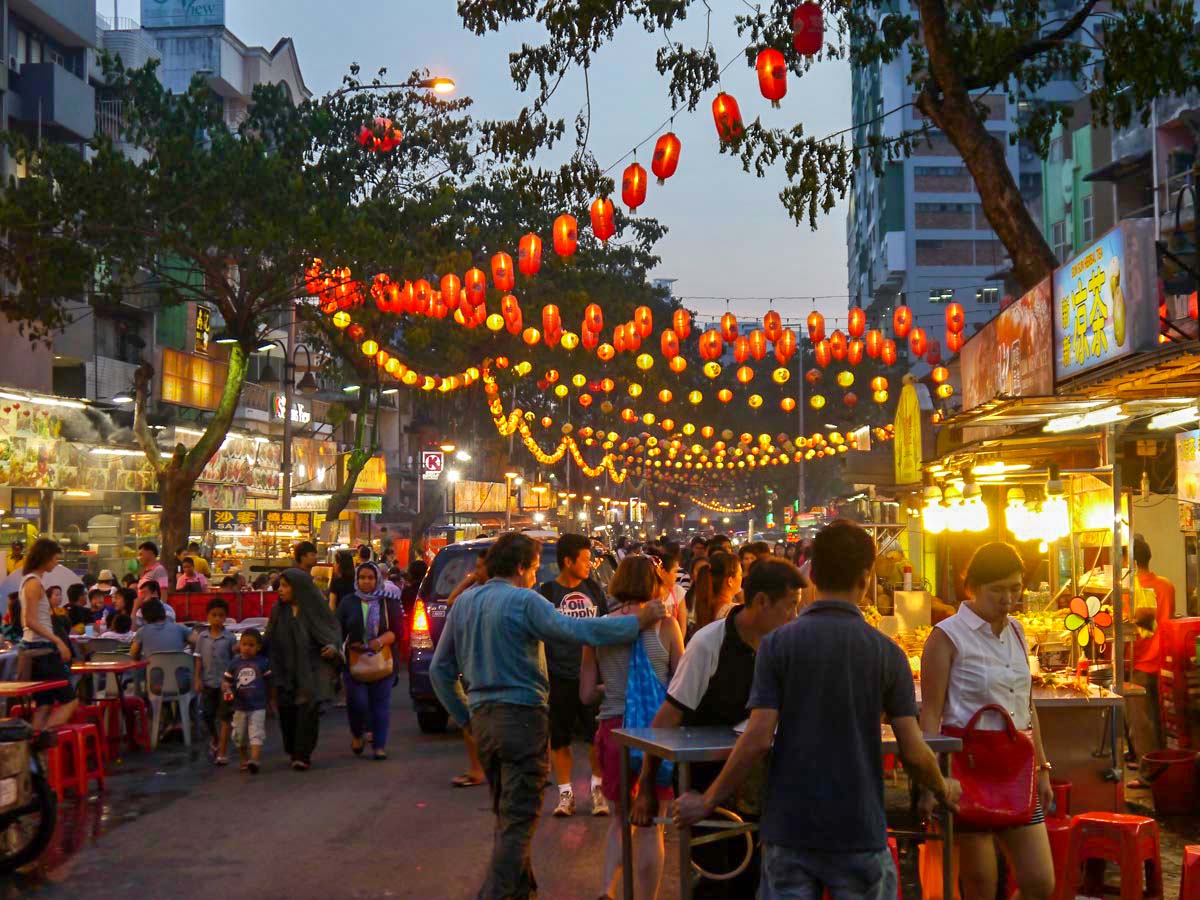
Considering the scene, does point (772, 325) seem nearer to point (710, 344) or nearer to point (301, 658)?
point (710, 344)

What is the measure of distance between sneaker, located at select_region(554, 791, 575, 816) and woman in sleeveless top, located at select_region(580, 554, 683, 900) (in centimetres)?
221

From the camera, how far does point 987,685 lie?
5.98 metres

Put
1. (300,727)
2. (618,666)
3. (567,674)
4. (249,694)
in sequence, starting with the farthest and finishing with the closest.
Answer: (249,694)
(300,727)
(567,674)
(618,666)

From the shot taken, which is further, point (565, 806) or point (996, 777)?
point (565, 806)

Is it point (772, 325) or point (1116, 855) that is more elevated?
point (772, 325)

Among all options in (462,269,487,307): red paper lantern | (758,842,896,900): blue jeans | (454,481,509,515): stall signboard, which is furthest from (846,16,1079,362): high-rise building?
(758,842,896,900): blue jeans

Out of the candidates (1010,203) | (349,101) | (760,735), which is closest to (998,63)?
(1010,203)

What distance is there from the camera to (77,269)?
80.3ft

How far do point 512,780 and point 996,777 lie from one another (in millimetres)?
2453

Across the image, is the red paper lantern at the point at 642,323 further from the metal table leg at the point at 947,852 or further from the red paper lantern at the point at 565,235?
the metal table leg at the point at 947,852

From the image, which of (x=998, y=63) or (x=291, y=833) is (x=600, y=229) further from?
(x=291, y=833)

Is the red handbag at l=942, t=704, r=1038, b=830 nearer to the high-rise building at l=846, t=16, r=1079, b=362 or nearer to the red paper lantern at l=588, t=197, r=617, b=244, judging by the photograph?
the red paper lantern at l=588, t=197, r=617, b=244

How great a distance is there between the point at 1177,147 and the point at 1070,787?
2360 centimetres

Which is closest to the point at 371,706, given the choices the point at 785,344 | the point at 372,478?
the point at 785,344
